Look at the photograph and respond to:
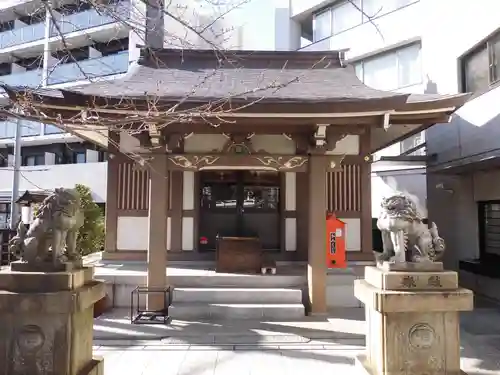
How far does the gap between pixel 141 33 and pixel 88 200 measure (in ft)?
31.7

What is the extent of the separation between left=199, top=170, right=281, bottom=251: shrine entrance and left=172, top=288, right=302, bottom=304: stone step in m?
2.24

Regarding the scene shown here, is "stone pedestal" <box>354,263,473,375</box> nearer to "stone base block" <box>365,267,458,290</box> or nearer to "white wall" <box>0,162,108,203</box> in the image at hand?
"stone base block" <box>365,267,458,290</box>

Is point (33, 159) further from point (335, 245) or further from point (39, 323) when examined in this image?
point (39, 323)

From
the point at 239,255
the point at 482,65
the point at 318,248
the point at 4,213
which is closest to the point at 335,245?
the point at 318,248

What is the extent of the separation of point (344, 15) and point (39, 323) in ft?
50.5

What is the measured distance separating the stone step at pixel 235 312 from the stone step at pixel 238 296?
25 cm

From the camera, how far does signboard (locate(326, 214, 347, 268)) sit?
7910 mm

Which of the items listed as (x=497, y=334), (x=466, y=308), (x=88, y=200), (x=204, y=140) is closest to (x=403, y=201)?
(x=466, y=308)

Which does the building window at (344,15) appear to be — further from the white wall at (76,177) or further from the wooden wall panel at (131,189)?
the white wall at (76,177)

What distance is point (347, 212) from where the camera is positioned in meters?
9.11

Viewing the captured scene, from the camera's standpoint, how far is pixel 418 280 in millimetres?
3752

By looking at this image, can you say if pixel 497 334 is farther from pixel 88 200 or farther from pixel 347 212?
pixel 88 200

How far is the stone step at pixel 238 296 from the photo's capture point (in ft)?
23.6

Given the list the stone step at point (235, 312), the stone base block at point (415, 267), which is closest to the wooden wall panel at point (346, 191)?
the stone step at point (235, 312)
